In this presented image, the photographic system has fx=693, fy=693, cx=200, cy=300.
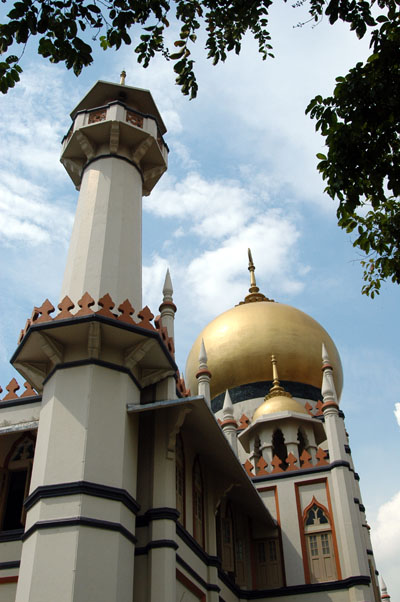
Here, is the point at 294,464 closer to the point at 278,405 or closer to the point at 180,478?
the point at 278,405

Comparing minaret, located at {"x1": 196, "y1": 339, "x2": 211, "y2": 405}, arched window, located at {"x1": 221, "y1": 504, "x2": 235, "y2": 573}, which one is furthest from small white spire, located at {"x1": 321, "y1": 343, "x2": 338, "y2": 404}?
arched window, located at {"x1": 221, "y1": 504, "x2": 235, "y2": 573}

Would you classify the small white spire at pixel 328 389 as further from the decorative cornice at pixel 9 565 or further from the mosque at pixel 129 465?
the decorative cornice at pixel 9 565

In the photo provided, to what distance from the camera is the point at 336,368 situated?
25.4 meters

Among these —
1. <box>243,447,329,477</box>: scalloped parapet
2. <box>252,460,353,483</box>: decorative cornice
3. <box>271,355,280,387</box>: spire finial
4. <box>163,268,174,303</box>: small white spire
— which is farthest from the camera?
<box>271,355,280,387</box>: spire finial

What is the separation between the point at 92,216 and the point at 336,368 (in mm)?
14877

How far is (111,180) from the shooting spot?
13484 millimetres

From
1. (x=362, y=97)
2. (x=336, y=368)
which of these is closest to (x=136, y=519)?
(x=362, y=97)

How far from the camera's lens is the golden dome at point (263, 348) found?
23.6 metres

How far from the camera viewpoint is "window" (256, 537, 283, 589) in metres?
14.6

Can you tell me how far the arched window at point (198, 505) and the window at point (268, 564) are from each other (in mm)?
3495

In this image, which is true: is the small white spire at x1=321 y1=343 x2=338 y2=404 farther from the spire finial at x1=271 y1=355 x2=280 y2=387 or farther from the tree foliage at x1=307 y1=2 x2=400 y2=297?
the tree foliage at x1=307 y1=2 x2=400 y2=297

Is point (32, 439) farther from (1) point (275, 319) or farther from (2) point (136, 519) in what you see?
(1) point (275, 319)

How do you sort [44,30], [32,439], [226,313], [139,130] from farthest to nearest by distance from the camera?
1. [226,313]
2. [139,130]
3. [32,439]
4. [44,30]

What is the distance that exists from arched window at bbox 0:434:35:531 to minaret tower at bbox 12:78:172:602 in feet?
3.59
